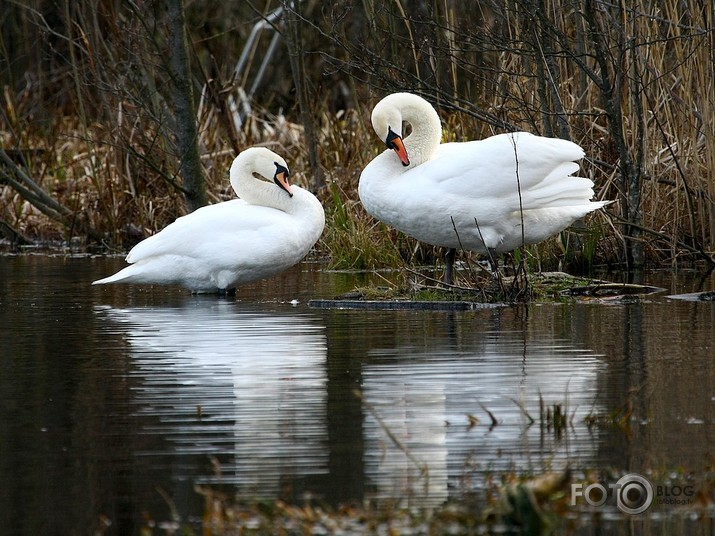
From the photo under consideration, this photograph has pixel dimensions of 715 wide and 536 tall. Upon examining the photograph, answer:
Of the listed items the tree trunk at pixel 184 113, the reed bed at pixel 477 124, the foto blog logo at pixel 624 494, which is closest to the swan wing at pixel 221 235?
the reed bed at pixel 477 124

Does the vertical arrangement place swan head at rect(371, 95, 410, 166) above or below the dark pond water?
above

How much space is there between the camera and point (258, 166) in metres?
10.6

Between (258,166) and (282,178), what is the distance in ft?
1.15

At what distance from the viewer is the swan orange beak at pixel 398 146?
9.09 meters

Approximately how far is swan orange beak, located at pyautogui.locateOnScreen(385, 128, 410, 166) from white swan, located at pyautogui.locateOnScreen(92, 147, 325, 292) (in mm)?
1031

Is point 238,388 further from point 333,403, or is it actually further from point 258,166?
point 258,166

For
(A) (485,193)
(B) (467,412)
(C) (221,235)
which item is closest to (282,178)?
(C) (221,235)

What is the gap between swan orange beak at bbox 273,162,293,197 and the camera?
10172 millimetres

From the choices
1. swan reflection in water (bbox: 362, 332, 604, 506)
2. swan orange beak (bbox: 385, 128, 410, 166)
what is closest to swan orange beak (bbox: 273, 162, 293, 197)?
swan orange beak (bbox: 385, 128, 410, 166)

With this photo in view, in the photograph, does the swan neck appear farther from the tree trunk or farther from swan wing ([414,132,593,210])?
the tree trunk

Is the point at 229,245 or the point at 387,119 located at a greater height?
the point at 387,119

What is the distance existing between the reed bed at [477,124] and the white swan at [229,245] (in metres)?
1.31

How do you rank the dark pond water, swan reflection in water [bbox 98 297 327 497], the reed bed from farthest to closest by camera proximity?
the reed bed < swan reflection in water [bbox 98 297 327 497] < the dark pond water

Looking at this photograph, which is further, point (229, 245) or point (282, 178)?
point (282, 178)
